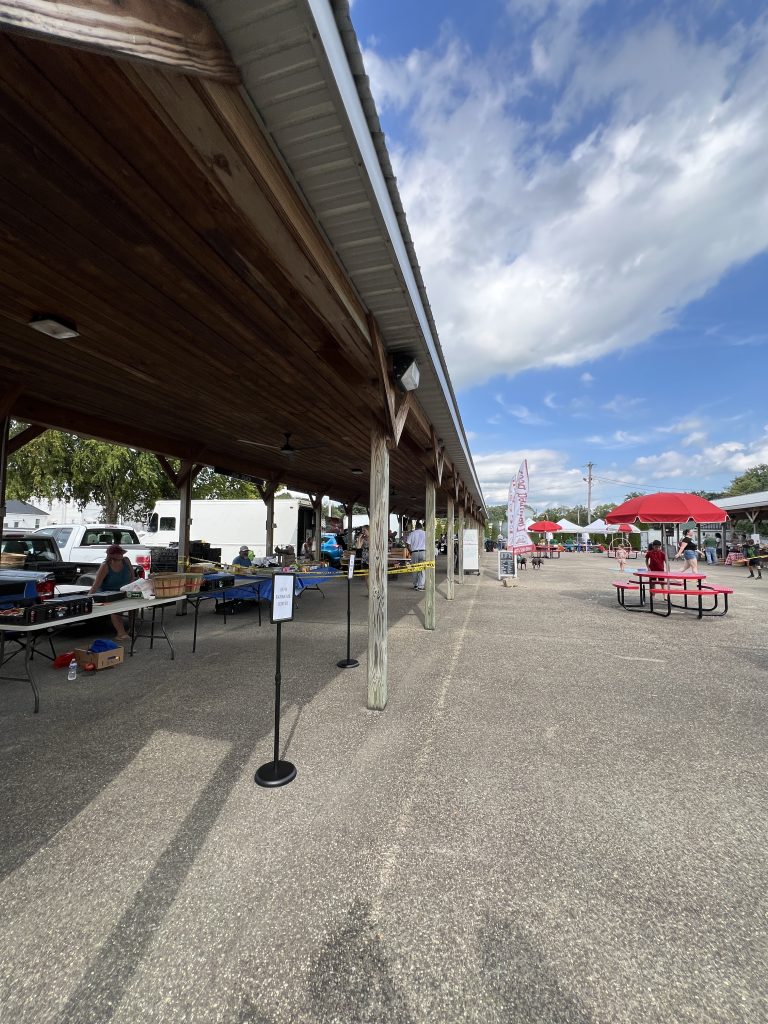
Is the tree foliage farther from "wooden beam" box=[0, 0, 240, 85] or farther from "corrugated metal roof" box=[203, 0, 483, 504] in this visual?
"wooden beam" box=[0, 0, 240, 85]

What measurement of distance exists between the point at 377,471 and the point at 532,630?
4.76 metres

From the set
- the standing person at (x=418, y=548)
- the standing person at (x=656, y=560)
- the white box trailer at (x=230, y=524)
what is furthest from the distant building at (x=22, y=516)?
the standing person at (x=656, y=560)

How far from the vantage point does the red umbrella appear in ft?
28.3

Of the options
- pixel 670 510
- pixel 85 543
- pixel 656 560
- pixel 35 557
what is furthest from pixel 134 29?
pixel 656 560

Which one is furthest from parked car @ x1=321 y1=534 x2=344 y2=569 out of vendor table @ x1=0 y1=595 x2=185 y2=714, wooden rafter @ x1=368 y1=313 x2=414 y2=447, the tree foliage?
wooden rafter @ x1=368 y1=313 x2=414 y2=447

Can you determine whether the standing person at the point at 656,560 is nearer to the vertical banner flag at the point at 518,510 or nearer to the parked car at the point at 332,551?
the vertical banner flag at the point at 518,510

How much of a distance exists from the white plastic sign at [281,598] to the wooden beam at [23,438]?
569 cm

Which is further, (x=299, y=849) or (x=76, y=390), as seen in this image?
(x=76, y=390)

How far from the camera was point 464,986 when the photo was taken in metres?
1.52

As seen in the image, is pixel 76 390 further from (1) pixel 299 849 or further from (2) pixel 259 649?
(1) pixel 299 849

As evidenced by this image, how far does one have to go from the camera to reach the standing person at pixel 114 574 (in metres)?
6.11

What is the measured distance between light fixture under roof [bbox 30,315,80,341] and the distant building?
53.4 ft

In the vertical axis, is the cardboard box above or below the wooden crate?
below

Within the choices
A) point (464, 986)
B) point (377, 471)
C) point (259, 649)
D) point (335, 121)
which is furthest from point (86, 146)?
point (259, 649)
